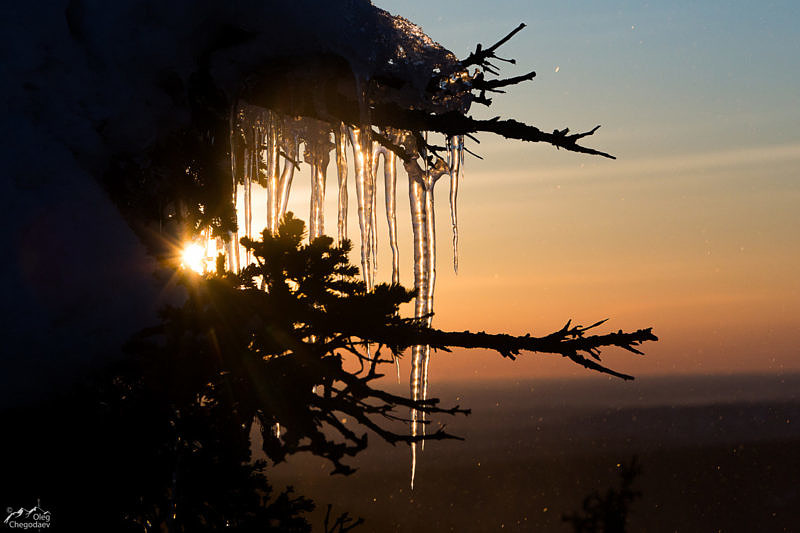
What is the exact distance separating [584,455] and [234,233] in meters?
194

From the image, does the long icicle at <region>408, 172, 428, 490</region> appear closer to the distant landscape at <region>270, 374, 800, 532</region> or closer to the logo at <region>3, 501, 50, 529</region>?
the logo at <region>3, 501, 50, 529</region>

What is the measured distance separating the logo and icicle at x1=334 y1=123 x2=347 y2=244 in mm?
3208

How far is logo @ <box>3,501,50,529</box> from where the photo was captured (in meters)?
3.53

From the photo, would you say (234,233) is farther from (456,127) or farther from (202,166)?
(456,127)

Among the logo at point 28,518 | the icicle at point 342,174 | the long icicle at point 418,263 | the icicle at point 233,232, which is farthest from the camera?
the icicle at point 342,174

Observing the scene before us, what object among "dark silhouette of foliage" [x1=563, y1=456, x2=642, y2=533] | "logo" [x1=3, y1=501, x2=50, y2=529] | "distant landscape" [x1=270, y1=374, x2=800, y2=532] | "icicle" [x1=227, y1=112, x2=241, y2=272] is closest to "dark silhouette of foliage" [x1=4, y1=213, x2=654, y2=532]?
"logo" [x1=3, y1=501, x2=50, y2=529]

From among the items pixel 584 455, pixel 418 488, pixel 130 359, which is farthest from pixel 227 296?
pixel 584 455

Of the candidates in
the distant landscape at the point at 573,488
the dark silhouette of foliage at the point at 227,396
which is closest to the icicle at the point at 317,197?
the dark silhouette of foliage at the point at 227,396

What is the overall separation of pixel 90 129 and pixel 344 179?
7.94 ft

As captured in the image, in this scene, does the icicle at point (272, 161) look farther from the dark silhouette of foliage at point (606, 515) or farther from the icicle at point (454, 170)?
the dark silhouette of foliage at point (606, 515)

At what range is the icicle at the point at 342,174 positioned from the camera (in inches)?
237

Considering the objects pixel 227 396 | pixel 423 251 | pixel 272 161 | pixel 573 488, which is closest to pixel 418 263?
pixel 423 251

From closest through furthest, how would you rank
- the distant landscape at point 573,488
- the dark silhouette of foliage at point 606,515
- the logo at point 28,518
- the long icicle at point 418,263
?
the logo at point 28,518
the long icicle at point 418,263
the dark silhouette of foliage at point 606,515
the distant landscape at point 573,488

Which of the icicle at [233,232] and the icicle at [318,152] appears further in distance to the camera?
the icicle at [318,152]
